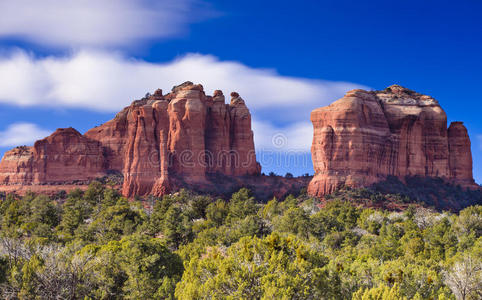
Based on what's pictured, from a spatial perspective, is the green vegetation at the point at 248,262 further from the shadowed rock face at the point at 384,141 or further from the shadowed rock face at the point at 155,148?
the shadowed rock face at the point at 155,148

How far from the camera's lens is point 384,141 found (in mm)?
103625

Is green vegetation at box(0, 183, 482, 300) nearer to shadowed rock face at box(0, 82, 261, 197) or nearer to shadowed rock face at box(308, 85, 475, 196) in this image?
shadowed rock face at box(308, 85, 475, 196)

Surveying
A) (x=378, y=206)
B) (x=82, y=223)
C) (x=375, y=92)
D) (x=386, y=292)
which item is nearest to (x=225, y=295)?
(x=386, y=292)

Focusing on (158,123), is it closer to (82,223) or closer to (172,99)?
(172,99)

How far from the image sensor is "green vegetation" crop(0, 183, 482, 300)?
28875 millimetres

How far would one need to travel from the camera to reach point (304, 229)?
62.0 meters

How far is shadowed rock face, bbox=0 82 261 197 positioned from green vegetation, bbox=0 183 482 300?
36.2 metres

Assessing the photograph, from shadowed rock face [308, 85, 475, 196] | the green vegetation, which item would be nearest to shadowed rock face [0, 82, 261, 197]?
shadowed rock face [308, 85, 475, 196]

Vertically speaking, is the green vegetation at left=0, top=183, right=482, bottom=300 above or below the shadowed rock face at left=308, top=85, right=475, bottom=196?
below

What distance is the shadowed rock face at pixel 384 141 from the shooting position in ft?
325

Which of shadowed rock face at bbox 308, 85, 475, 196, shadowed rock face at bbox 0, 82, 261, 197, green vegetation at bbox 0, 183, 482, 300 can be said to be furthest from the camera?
shadowed rock face at bbox 0, 82, 261, 197

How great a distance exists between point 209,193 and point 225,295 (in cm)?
7525

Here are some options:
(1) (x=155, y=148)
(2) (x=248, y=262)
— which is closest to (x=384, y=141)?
(1) (x=155, y=148)

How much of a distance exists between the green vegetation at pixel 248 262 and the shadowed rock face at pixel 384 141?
31127 millimetres
